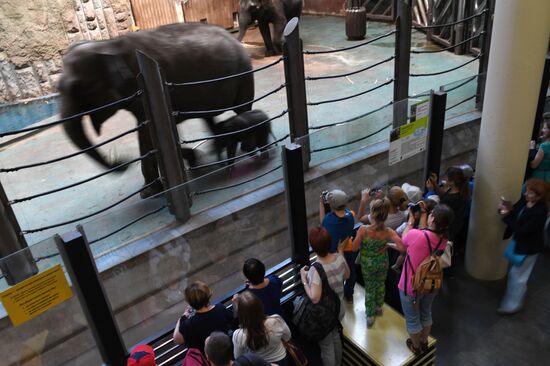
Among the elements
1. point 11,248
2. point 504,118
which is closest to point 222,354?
point 11,248

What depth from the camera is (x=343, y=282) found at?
2.75 metres

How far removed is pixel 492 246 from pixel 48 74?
8221 mm

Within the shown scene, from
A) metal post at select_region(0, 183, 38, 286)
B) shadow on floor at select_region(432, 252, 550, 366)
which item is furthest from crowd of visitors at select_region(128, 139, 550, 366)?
metal post at select_region(0, 183, 38, 286)

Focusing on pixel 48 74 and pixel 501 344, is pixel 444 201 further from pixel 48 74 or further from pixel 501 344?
pixel 48 74

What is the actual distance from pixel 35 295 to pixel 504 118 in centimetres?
291

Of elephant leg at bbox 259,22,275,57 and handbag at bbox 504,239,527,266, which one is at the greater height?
elephant leg at bbox 259,22,275,57

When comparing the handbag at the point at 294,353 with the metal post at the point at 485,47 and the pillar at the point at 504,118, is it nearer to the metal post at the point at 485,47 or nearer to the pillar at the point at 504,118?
the pillar at the point at 504,118

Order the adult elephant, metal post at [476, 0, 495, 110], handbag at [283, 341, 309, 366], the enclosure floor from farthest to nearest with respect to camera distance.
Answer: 1. metal post at [476, 0, 495, 110]
2. the adult elephant
3. the enclosure floor
4. handbag at [283, 341, 309, 366]

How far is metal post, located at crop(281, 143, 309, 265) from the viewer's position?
2.90m

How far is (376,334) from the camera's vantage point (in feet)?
9.70

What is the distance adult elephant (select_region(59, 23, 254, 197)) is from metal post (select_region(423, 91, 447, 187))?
1.87 metres

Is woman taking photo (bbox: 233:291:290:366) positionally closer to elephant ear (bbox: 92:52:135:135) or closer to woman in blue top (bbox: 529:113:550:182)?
elephant ear (bbox: 92:52:135:135)

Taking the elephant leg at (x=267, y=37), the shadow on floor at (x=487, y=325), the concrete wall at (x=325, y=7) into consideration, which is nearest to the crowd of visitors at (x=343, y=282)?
the shadow on floor at (x=487, y=325)

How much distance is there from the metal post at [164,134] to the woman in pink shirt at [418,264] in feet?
4.85
